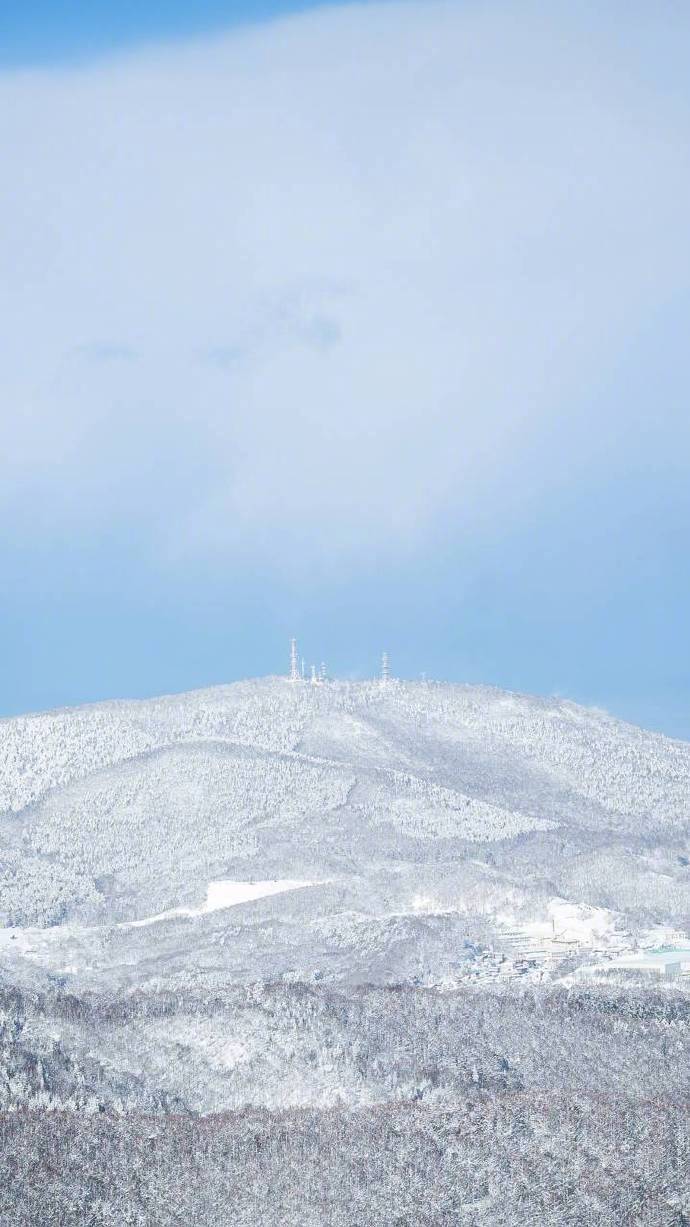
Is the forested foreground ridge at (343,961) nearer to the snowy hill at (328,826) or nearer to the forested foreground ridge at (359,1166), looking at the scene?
the forested foreground ridge at (359,1166)

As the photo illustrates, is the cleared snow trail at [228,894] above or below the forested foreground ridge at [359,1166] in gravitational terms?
above

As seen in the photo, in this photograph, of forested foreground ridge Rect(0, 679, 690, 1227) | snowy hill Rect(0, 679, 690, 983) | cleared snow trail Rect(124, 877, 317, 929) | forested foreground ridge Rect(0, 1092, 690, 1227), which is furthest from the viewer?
cleared snow trail Rect(124, 877, 317, 929)

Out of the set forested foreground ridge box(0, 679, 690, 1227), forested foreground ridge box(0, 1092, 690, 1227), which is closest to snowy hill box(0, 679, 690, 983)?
forested foreground ridge box(0, 679, 690, 1227)

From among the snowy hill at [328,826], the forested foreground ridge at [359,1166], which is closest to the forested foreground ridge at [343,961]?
the forested foreground ridge at [359,1166]

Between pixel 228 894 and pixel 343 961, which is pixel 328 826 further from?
pixel 343 961

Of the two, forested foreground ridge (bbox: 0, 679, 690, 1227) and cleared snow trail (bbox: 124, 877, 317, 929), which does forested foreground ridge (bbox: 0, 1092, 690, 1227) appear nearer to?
forested foreground ridge (bbox: 0, 679, 690, 1227)

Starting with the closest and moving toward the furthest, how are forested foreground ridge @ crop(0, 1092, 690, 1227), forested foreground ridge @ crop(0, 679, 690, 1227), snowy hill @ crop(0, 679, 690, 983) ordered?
1. forested foreground ridge @ crop(0, 1092, 690, 1227)
2. forested foreground ridge @ crop(0, 679, 690, 1227)
3. snowy hill @ crop(0, 679, 690, 983)

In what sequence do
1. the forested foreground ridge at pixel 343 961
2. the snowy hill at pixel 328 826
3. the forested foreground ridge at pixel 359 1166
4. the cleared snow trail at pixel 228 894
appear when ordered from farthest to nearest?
the cleared snow trail at pixel 228 894
the snowy hill at pixel 328 826
the forested foreground ridge at pixel 343 961
the forested foreground ridge at pixel 359 1166

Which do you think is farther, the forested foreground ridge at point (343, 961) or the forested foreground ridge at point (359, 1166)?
the forested foreground ridge at point (343, 961)

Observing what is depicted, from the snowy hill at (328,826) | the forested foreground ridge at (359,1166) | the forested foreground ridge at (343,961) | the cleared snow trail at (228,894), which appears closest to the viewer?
the forested foreground ridge at (359,1166)
